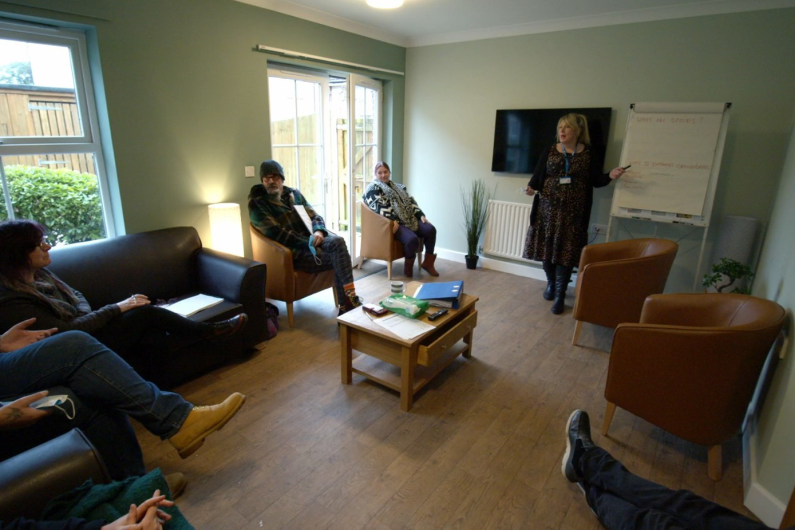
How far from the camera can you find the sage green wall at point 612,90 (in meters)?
3.12

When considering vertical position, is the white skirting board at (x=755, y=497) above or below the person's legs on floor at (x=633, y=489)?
below

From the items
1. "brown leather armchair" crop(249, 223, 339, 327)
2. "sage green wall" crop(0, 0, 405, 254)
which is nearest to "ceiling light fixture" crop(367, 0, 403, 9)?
"sage green wall" crop(0, 0, 405, 254)

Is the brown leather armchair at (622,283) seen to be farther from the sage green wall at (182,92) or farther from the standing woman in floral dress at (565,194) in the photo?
the sage green wall at (182,92)

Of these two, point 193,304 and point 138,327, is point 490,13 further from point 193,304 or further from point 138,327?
point 138,327

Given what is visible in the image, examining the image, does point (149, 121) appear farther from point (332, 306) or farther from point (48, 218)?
point (332, 306)

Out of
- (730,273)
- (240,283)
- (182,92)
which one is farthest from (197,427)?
(730,273)

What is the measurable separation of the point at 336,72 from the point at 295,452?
11.3 feet

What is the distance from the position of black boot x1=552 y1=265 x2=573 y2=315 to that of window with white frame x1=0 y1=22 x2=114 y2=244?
337 cm

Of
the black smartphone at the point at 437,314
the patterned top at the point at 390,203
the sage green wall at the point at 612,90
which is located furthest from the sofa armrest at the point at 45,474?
the sage green wall at the point at 612,90

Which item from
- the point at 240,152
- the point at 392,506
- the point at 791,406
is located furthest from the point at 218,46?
the point at 791,406

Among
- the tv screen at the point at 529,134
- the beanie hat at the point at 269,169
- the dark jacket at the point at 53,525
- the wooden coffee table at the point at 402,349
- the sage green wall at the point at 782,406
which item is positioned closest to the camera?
the dark jacket at the point at 53,525

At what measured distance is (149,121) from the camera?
111 inches

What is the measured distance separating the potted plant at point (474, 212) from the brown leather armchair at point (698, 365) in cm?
266

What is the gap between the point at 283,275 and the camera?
10.2 feet
